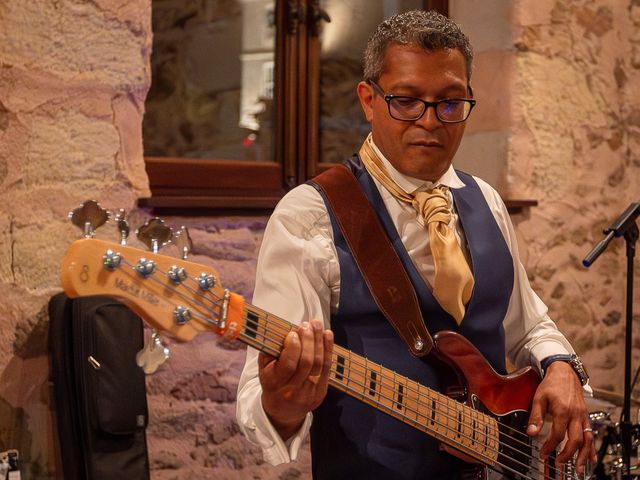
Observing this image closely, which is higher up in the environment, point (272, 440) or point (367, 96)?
point (367, 96)

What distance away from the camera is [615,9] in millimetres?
4098

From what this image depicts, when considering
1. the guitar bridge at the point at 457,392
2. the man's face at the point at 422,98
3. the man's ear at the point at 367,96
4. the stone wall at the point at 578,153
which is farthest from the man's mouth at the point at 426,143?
the stone wall at the point at 578,153

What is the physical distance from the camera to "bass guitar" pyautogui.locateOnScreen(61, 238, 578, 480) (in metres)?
1.30

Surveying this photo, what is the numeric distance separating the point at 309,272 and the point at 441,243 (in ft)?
0.94

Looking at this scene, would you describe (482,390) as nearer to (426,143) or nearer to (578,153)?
(426,143)

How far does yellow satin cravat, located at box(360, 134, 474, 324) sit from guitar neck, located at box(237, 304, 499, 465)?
20 centimetres

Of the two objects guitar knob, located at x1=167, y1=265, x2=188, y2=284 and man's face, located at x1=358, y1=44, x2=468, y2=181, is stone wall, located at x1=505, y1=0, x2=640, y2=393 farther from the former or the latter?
guitar knob, located at x1=167, y1=265, x2=188, y2=284

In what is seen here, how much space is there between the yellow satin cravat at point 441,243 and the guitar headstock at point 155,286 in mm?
549

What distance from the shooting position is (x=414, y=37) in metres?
1.90

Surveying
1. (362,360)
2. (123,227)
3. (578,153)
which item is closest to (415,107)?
(362,360)

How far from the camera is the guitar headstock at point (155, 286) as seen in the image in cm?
127

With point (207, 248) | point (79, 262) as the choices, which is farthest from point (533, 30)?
point (79, 262)

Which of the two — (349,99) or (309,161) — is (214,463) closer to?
(309,161)

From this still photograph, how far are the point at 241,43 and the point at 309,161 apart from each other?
499 millimetres
